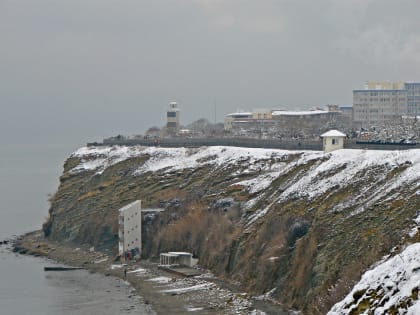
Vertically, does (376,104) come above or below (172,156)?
above

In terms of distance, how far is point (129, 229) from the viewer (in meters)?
72.6

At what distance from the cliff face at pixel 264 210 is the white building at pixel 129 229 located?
96 centimetres

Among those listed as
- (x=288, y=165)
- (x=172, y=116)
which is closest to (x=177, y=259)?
(x=288, y=165)

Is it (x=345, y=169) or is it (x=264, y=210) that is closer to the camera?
(x=345, y=169)

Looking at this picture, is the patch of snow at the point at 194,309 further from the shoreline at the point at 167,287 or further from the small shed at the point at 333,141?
the small shed at the point at 333,141

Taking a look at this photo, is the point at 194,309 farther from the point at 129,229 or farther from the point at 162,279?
the point at 129,229

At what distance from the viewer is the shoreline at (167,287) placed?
158 ft

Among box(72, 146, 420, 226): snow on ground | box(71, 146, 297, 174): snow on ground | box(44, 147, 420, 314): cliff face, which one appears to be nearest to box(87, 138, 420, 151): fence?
box(71, 146, 297, 174): snow on ground

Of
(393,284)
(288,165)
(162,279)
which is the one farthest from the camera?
(288,165)

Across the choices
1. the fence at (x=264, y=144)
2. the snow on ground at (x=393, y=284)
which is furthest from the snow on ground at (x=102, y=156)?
the snow on ground at (x=393, y=284)

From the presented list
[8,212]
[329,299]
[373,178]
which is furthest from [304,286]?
[8,212]

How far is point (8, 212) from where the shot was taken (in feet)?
408

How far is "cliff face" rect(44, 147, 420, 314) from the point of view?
46.2 meters

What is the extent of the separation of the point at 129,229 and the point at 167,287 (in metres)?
16.6
